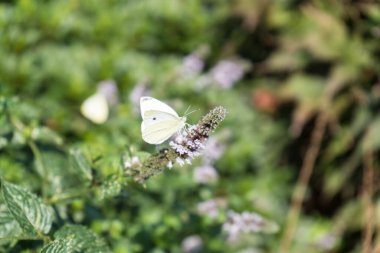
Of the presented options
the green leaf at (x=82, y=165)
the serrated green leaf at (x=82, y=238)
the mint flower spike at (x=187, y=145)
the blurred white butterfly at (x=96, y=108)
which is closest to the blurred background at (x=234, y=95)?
the blurred white butterfly at (x=96, y=108)

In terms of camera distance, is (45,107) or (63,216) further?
(45,107)

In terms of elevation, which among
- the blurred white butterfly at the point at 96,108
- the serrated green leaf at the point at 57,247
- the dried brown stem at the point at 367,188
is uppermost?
the dried brown stem at the point at 367,188

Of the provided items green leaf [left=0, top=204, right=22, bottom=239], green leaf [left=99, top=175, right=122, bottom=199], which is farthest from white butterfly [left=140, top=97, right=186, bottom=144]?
green leaf [left=0, top=204, right=22, bottom=239]

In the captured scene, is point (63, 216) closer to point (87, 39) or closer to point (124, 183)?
point (124, 183)

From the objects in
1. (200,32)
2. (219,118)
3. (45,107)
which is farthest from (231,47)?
(219,118)

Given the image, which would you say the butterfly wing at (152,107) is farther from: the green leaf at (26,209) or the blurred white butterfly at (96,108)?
the blurred white butterfly at (96,108)
